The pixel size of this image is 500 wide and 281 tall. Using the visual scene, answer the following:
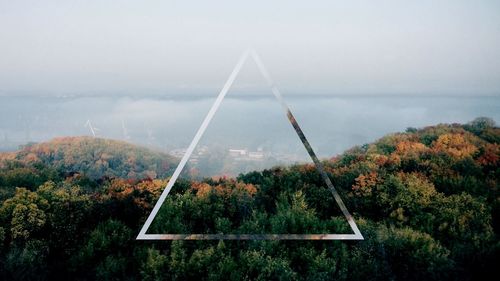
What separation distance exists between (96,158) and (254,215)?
40.9 ft

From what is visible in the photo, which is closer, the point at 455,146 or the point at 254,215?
the point at 254,215

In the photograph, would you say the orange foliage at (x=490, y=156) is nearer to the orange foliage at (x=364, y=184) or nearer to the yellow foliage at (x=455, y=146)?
the yellow foliage at (x=455, y=146)

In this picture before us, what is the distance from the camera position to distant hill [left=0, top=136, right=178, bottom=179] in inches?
873

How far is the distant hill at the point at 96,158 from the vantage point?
22.2 metres

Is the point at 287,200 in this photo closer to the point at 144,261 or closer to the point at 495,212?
the point at 144,261

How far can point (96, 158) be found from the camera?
2503cm

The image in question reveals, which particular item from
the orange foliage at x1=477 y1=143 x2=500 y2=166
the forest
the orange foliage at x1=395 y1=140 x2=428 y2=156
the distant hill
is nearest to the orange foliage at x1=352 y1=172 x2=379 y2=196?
the forest

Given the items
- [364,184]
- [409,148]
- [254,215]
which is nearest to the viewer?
[254,215]

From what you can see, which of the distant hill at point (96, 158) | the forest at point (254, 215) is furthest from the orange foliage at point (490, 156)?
the distant hill at point (96, 158)

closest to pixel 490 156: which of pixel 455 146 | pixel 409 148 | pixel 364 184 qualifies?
pixel 455 146

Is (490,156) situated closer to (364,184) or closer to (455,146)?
(455,146)

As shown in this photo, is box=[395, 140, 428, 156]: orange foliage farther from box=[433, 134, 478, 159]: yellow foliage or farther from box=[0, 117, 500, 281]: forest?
box=[433, 134, 478, 159]: yellow foliage

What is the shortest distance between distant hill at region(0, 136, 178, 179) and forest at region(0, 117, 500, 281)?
3.9 inches

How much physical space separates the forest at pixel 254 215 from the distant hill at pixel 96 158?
0.10 m
